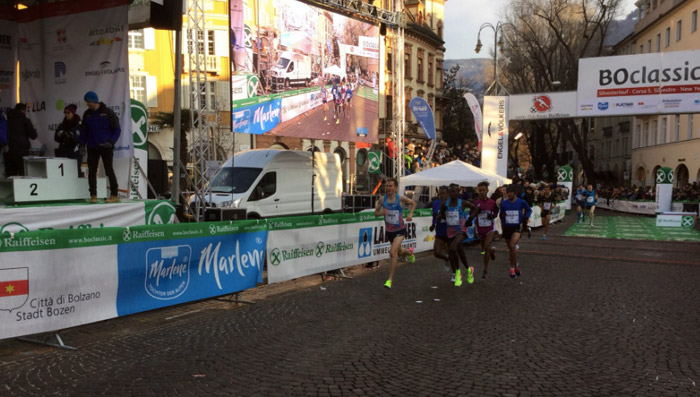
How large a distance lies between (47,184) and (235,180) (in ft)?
23.1

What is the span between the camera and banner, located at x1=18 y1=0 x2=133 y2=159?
1060 centimetres

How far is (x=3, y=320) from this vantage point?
5672mm

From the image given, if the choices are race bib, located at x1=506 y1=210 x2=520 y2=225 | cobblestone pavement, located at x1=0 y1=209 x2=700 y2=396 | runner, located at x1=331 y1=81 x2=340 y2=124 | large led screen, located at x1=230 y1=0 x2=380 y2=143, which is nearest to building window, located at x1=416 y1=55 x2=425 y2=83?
large led screen, located at x1=230 y1=0 x2=380 y2=143

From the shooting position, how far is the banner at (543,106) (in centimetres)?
2534

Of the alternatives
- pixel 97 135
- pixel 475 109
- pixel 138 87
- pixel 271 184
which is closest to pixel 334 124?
pixel 271 184

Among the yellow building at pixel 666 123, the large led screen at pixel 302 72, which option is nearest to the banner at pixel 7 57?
the large led screen at pixel 302 72

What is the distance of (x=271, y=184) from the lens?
1644 centimetres

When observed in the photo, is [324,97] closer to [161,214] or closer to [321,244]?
[321,244]

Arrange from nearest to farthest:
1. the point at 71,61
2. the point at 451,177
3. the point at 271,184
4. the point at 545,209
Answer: the point at 71,61 → the point at 271,184 → the point at 451,177 → the point at 545,209

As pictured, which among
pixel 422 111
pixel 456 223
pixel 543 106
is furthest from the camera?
pixel 543 106

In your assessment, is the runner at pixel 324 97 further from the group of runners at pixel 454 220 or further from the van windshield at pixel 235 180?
the group of runners at pixel 454 220

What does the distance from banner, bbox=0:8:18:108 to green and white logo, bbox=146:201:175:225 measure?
442cm

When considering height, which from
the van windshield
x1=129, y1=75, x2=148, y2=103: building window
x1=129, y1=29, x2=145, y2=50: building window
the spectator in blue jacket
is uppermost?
x1=129, y1=29, x2=145, y2=50: building window

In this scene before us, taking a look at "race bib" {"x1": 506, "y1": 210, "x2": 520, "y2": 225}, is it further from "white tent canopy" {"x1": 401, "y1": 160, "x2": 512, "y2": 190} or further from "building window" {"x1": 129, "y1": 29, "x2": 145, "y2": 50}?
"building window" {"x1": 129, "y1": 29, "x2": 145, "y2": 50}
